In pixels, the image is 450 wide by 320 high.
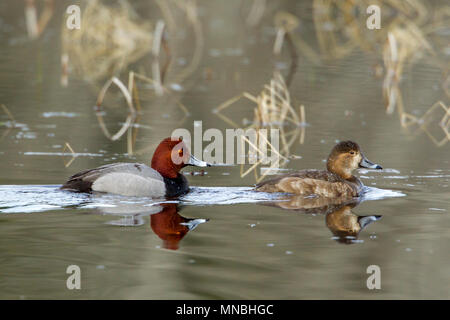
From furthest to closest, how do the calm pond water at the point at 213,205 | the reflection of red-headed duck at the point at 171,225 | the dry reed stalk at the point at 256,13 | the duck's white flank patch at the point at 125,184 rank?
the dry reed stalk at the point at 256,13 → the duck's white flank patch at the point at 125,184 → the reflection of red-headed duck at the point at 171,225 → the calm pond water at the point at 213,205

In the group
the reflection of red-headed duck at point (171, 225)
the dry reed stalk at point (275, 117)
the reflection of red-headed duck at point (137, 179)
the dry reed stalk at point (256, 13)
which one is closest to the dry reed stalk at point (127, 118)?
the dry reed stalk at point (275, 117)

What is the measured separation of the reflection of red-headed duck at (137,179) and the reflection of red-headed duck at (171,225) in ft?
1.87

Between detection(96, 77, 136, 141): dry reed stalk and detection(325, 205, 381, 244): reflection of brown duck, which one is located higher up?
detection(96, 77, 136, 141): dry reed stalk

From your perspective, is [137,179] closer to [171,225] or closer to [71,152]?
[171,225]

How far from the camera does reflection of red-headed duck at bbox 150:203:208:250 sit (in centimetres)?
768

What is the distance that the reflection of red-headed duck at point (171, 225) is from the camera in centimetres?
768

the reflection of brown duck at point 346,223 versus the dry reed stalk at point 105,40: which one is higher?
the dry reed stalk at point 105,40

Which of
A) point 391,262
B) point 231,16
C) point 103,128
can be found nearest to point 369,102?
point 103,128

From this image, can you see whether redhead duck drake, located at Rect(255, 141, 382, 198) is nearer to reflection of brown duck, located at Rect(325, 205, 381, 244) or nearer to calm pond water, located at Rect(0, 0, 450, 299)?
calm pond water, located at Rect(0, 0, 450, 299)

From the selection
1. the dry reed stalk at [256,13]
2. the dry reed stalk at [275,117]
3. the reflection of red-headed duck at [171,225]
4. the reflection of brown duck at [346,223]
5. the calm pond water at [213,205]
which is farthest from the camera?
the dry reed stalk at [256,13]

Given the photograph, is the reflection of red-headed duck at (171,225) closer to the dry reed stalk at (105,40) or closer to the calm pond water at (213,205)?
the calm pond water at (213,205)

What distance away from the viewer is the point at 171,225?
27.0ft

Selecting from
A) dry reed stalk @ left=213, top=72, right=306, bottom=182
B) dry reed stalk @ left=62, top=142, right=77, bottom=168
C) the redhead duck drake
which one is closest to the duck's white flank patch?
the redhead duck drake
